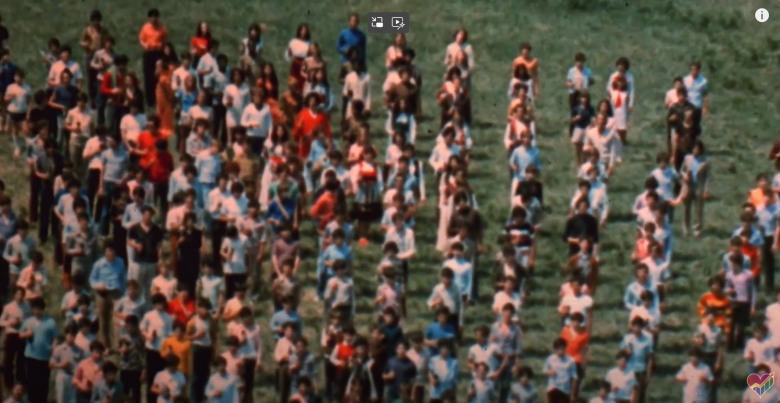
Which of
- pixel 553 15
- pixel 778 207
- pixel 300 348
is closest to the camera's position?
pixel 300 348

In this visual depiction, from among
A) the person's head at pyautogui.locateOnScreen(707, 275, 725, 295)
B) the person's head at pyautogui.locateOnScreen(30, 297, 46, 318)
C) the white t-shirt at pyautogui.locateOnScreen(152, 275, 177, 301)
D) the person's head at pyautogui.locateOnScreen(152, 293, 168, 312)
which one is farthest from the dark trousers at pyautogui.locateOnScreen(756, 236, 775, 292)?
the person's head at pyautogui.locateOnScreen(30, 297, 46, 318)

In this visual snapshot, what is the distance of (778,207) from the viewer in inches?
1265

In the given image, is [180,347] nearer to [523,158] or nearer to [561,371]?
[561,371]

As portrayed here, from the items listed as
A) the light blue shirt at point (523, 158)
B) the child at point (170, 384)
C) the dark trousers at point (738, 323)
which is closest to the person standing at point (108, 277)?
the child at point (170, 384)

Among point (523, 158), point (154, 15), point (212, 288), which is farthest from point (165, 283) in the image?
point (154, 15)

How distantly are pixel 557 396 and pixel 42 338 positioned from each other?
585 cm

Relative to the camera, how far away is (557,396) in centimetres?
2836

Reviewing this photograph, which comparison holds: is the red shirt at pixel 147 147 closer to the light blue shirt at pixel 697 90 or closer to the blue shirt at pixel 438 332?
the blue shirt at pixel 438 332

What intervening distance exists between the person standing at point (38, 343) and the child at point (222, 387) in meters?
2.01

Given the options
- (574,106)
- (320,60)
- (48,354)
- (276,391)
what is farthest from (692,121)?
(48,354)

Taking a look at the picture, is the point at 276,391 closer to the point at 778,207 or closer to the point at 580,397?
the point at 580,397

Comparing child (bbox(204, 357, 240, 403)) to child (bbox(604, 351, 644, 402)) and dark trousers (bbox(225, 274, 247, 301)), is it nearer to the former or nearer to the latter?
dark trousers (bbox(225, 274, 247, 301))

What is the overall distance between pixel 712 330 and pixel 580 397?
175 centimetres

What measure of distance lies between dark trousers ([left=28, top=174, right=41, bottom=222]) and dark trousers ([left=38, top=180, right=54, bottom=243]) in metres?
0.13
